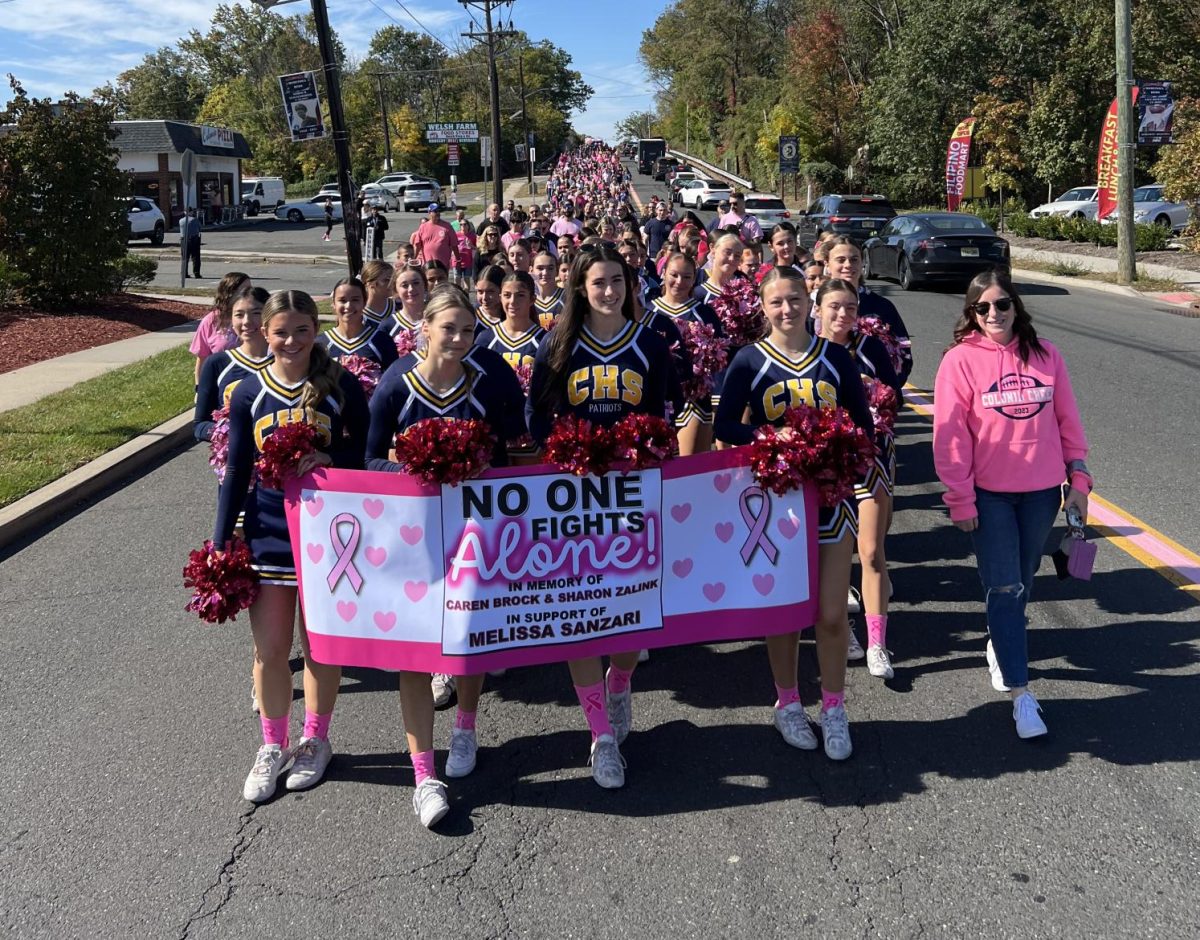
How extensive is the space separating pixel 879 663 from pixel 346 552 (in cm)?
246

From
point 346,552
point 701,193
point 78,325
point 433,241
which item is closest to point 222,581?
point 346,552

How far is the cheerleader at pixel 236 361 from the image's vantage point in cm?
506

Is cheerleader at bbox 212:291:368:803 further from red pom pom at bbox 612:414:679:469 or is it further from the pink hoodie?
the pink hoodie

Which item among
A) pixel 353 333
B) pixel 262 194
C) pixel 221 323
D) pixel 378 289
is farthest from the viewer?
pixel 262 194

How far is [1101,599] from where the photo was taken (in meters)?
5.57

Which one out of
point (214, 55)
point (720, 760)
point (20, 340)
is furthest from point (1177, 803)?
point (214, 55)

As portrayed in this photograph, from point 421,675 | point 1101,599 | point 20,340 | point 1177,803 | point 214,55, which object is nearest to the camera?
point 1177,803

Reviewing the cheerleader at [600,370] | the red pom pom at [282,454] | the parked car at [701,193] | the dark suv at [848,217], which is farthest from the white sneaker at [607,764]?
the parked car at [701,193]

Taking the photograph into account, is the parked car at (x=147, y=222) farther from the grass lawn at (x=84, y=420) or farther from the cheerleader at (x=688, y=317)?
the cheerleader at (x=688, y=317)

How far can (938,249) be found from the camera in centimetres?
1942

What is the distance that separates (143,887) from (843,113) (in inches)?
2226

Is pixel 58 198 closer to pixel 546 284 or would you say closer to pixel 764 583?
pixel 546 284

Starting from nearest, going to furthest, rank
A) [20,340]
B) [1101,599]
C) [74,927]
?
[74,927] < [1101,599] < [20,340]

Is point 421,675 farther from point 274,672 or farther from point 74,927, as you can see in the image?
point 74,927
